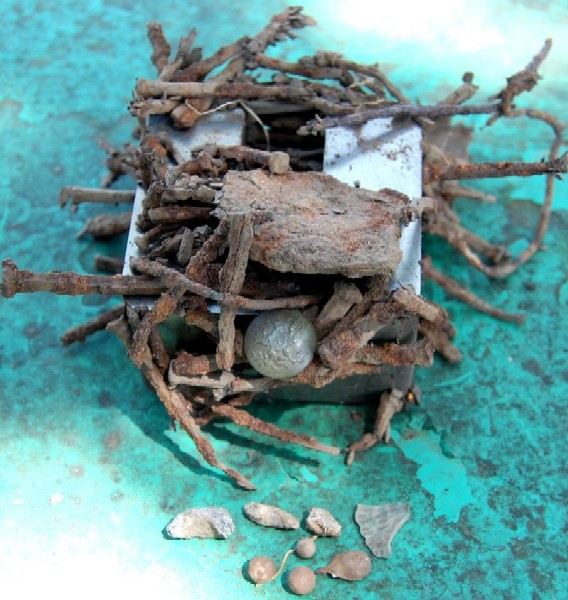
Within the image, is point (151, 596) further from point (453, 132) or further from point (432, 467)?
point (453, 132)

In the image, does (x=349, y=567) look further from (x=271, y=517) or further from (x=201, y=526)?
(x=201, y=526)

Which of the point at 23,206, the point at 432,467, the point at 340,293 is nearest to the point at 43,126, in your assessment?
the point at 23,206

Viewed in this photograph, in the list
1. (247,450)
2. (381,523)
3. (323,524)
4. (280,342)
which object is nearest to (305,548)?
(323,524)

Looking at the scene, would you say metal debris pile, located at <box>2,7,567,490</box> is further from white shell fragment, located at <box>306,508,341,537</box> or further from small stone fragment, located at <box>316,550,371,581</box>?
small stone fragment, located at <box>316,550,371,581</box>

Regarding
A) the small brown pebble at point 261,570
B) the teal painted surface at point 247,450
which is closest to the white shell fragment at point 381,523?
the teal painted surface at point 247,450

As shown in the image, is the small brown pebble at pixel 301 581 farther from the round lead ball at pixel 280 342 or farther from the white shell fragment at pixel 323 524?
the round lead ball at pixel 280 342

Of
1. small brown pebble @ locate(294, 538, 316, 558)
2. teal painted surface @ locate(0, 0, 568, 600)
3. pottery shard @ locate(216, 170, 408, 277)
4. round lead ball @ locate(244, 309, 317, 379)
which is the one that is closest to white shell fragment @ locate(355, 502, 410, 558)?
teal painted surface @ locate(0, 0, 568, 600)
